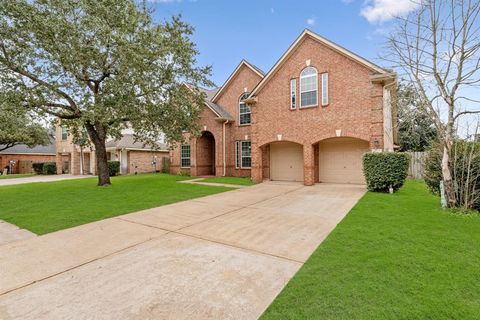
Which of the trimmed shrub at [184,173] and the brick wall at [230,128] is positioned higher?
the brick wall at [230,128]

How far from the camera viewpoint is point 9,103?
1101 cm

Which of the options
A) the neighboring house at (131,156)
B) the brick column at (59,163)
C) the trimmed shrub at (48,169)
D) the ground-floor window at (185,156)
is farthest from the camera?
the brick column at (59,163)

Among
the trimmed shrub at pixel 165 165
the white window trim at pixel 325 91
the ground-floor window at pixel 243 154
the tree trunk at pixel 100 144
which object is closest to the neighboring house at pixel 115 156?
the trimmed shrub at pixel 165 165

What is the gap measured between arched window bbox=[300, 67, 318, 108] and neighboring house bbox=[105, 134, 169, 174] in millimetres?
16576

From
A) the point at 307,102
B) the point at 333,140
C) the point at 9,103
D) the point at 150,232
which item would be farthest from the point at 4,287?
the point at 333,140

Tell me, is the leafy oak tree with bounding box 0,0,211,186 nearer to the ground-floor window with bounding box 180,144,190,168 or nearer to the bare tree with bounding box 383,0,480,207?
the ground-floor window with bounding box 180,144,190,168

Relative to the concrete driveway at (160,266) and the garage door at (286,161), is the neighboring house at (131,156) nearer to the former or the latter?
the garage door at (286,161)

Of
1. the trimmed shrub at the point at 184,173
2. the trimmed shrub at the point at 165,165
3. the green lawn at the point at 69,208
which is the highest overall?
the trimmed shrub at the point at 165,165

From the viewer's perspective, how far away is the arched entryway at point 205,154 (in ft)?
68.4

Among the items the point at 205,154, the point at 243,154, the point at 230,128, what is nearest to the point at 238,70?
the point at 230,128

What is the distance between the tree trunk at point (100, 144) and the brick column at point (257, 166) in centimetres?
882

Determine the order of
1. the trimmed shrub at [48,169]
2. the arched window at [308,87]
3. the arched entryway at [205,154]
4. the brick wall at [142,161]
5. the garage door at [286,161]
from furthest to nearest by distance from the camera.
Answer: the trimmed shrub at [48,169] → the brick wall at [142,161] → the arched entryway at [205,154] → the garage door at [286,161] → the arched window at [308,87]

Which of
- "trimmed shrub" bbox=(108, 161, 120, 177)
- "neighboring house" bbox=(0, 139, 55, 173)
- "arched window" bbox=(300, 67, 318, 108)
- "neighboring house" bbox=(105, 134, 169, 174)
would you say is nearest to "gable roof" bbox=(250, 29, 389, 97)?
"arched window" bbox=(300, 67, 318, 108)

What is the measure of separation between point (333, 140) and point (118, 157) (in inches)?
833
